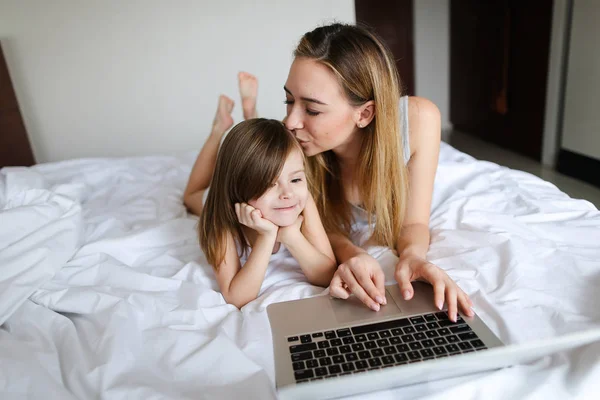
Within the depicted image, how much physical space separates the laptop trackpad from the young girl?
212mm

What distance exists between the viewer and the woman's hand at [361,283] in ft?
2.49

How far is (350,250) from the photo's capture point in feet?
3.57

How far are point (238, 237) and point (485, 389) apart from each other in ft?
2.20

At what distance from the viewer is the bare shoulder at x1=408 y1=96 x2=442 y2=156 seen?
1.22 metres

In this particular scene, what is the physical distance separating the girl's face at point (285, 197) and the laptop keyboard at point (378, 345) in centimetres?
35

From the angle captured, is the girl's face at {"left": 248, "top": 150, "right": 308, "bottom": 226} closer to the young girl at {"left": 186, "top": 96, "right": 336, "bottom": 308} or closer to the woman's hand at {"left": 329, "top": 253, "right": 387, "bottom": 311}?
the young girl at {"left": 186, "top": 96, "right": 336, "bottom": 308}

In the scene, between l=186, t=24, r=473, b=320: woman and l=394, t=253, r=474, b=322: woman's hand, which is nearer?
l=394, t=253, r=474, b=322: woman's hand

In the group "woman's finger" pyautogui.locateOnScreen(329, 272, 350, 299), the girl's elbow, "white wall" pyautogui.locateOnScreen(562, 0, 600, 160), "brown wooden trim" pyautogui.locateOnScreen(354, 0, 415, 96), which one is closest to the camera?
"woman's finger" pyautogui.locateOnScreen(329, 272, 350, 299)

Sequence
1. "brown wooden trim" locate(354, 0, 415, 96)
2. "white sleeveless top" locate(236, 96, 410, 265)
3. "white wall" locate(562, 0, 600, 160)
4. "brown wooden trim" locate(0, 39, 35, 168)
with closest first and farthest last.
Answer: "white sleeveless top" locate(236, 96, 410, 265) → "brown wooden trim" locate(0, 39, 35, 168) → "white wall" locate(562, 0, 600, 160) → "brown wooden trim" locate(354, 0, 415, 96)

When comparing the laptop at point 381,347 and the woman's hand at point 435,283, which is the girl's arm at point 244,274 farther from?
the woman's hand at point 435,283

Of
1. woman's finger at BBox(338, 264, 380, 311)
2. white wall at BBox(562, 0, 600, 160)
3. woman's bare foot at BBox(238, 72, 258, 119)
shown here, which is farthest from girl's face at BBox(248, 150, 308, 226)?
white wall at BBox(562, 0, 600, 160)

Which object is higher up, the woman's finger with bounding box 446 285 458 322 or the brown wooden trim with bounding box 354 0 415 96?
the brown wooden trim with bounding box 354 0 415 96

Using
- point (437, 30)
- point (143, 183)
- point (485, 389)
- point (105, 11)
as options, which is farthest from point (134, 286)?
point (437, 30)

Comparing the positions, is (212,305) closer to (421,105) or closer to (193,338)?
(193,338)
